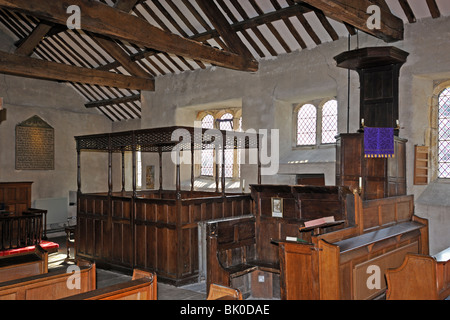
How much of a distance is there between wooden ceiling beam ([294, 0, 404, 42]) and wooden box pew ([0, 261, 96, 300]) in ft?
12.3

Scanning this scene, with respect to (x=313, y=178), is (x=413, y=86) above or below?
above

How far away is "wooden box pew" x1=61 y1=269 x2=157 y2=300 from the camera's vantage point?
2586 mm

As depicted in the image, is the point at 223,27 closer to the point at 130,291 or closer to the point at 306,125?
the point at 306,125

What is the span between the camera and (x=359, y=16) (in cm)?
544

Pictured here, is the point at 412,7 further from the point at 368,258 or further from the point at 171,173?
the point at 171,173

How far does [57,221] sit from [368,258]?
357 inches

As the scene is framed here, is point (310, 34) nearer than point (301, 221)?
No

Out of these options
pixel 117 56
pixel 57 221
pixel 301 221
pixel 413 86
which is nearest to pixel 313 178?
pixel 413 86

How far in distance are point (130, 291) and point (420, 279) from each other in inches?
107

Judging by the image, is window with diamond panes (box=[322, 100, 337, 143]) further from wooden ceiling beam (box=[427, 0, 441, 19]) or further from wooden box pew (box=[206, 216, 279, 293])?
wooden box pew (box=[206, 216, 279, 293])

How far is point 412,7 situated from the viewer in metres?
6.41

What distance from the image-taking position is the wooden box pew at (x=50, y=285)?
2939 millimetres

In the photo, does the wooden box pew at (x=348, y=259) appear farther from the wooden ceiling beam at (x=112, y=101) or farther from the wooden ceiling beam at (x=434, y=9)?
the wooden ceiling beam at (x=112, y=101)

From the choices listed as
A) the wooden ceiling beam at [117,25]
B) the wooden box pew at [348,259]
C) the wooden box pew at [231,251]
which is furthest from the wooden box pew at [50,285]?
the wooden ceiling beam at [117,25]
